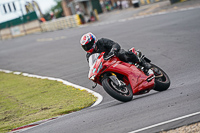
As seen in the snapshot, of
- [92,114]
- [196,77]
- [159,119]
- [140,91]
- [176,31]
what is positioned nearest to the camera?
[159,119]

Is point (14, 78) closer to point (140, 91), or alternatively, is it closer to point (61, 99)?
point (61, 99)

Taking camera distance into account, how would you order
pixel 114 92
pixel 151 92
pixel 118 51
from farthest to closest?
pixel 151 92
pixel 118 51
pixel 114 92

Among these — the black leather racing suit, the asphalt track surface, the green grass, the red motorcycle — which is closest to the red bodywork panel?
the red motorcycle

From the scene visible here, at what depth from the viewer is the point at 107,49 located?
29.2ft

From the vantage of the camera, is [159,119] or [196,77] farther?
[196,77]

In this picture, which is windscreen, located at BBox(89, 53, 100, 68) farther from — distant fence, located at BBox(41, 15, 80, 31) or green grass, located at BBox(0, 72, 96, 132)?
distant fence, located at BBox(41, 15, 80, 31)

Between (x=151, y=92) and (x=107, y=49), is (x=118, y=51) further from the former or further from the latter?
(x=151, y=92)

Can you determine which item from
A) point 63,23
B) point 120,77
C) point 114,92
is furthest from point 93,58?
point 63,23

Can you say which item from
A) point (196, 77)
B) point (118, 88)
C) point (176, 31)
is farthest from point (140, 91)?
point (176, 31)

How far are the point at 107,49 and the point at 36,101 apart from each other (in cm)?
394

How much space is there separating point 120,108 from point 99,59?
48.3 inches

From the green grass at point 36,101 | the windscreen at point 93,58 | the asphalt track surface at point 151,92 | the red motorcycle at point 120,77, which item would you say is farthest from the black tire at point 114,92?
the green grass at point 36,101

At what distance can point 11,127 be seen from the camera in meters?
8.70

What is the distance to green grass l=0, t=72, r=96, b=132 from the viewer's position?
375 inches
